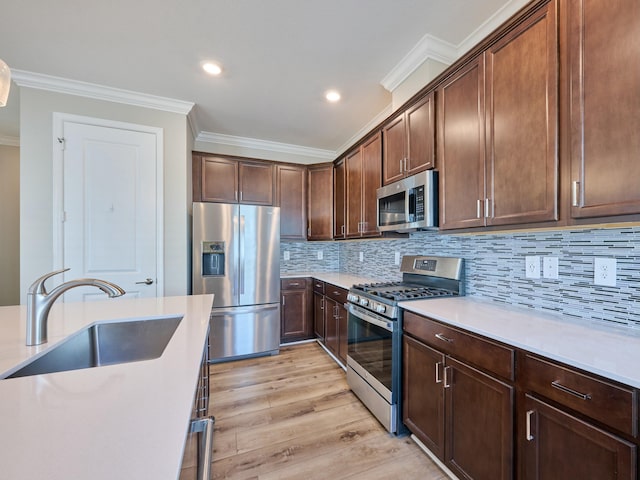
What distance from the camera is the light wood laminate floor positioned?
1534mm

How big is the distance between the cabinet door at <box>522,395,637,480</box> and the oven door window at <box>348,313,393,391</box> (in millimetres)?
834

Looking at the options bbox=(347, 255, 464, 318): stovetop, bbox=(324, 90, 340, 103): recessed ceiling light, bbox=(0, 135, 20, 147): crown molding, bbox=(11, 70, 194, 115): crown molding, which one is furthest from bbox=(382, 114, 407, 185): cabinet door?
bbox=(0, 135, 20, 147): crown molding

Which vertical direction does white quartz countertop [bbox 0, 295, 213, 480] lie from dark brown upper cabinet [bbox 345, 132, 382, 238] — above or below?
below

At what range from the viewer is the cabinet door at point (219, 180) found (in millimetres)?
3297

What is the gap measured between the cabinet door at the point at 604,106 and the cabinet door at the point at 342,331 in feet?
6.38

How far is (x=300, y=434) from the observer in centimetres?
183

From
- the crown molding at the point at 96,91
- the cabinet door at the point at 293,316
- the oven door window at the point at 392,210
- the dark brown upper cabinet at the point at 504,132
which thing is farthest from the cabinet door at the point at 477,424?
the crown molding at the point at 96,91

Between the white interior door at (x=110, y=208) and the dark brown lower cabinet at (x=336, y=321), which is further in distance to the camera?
the dark brown lower cabinet at (x=336, y=321)

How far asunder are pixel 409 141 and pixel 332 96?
41.2 inches

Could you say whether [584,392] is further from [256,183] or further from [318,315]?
[256,183]

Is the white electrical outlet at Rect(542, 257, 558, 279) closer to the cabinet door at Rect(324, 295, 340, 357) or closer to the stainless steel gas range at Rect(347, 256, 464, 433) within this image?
the stainless steel gas range at Rect(347, 256, 464, 433)

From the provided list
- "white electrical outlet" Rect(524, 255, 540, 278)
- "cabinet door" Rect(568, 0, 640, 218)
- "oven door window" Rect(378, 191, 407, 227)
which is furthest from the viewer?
"oven door window" Rect(378, 191, 407, 227)

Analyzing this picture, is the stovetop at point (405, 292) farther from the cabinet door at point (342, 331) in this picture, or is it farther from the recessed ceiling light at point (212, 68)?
the recessed ceiling light at point (212, 68)

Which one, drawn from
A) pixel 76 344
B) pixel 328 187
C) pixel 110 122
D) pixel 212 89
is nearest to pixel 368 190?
pixel 328 187
